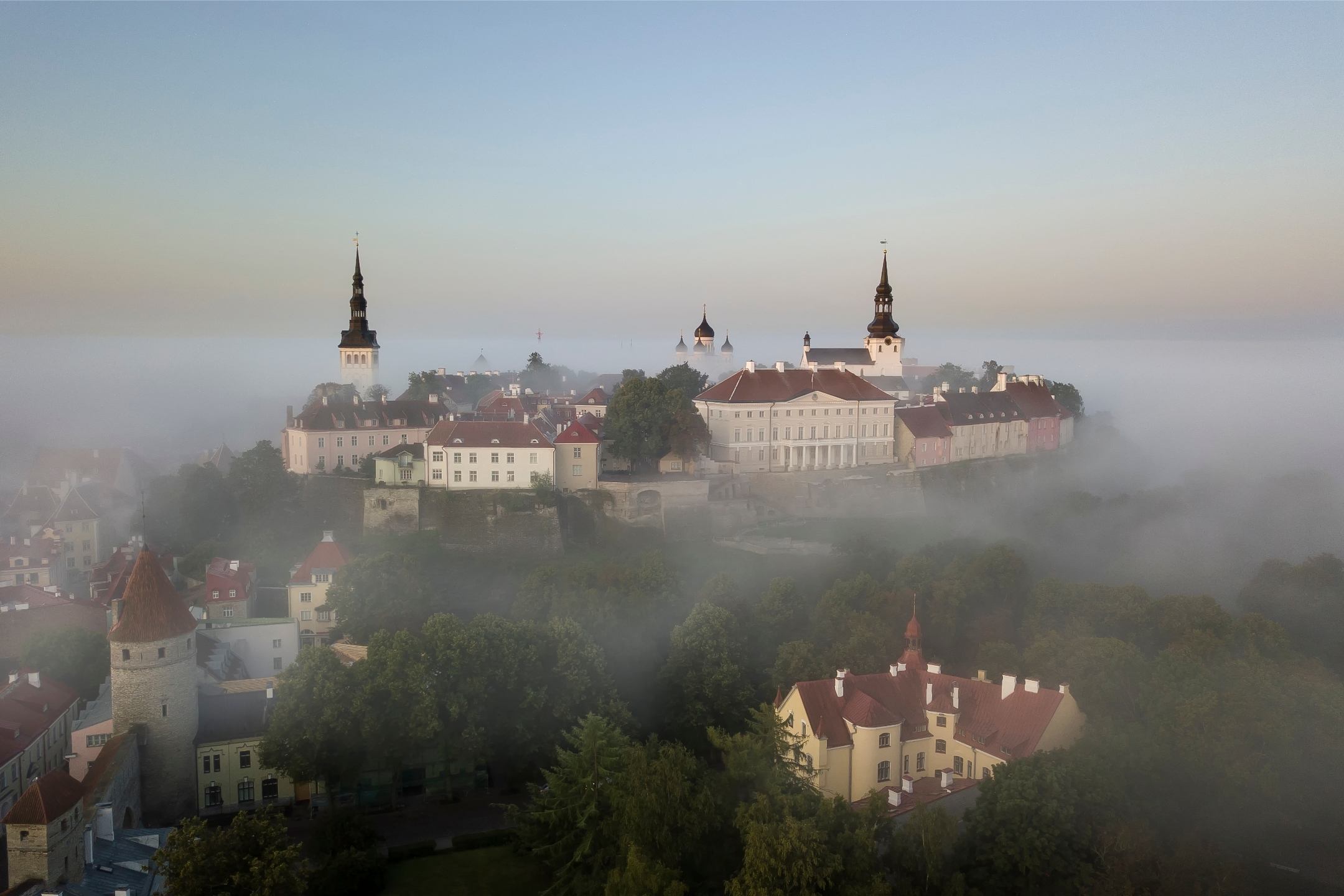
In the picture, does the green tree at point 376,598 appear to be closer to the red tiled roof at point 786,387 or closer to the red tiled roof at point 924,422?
the red tiled roof at point 786,387

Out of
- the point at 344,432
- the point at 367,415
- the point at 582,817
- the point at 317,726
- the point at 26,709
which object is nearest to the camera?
the point at 582,817

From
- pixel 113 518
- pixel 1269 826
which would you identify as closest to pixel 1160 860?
pixel 1269 826

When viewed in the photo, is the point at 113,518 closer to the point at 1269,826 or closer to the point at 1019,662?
the point at 1019,662

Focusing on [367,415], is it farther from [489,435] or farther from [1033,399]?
[1033,399]

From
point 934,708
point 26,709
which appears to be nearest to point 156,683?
point 26,709

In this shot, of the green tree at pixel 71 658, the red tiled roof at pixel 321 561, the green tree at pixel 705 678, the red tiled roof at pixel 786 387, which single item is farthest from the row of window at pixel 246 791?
the red tiled roof at pixel 786 387

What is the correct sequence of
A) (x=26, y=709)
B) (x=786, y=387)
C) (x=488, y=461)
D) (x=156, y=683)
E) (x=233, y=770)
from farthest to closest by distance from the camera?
(x=786, y=387) → (x=488, y=461) → (x=26, y=709) → (x=233, y=770) → (x=156, y=683)

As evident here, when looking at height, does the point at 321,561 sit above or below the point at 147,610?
below
